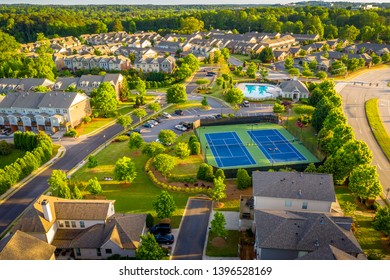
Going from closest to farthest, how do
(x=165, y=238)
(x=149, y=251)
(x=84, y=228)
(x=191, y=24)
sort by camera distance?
1. (x=149, y=251)
2. (x=165, y=238)
3. (x=84, y=228)
4. (x=191, y=24)

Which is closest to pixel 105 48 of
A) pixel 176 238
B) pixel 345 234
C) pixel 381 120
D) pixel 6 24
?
pixel 6 24

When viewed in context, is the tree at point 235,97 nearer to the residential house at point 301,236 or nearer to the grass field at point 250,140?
the grass field at point 250,140

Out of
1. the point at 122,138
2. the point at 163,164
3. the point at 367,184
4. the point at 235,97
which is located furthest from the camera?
the point at 235,97

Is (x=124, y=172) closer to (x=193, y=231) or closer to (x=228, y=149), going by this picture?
(x=193, y=231)

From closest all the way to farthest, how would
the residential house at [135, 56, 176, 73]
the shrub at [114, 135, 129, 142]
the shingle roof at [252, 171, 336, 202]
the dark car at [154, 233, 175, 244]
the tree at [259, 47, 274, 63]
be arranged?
the dark car at [154, 233, 175, 244], the shingle roof at [252, 171, 336, 202], the shrub at [114, 135, 129, 142], the residential house at [135, 56, 176, 73], the tree at [259, 47, 274, 63]

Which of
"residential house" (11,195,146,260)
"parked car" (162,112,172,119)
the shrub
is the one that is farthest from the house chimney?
"parked car" (162,112,172,119)

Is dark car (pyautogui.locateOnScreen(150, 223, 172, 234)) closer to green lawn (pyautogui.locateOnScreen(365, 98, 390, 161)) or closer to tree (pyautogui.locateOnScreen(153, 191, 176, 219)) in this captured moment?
tree (pyautogui.locateOnScreen(153, 191, 176, 219))

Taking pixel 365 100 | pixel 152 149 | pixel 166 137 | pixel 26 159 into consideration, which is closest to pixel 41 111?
pixel 26 159
